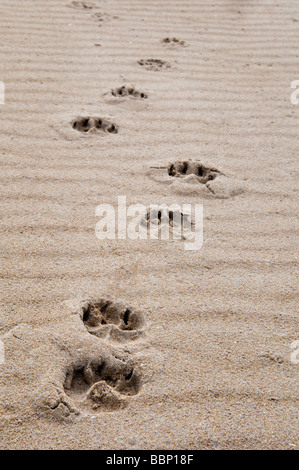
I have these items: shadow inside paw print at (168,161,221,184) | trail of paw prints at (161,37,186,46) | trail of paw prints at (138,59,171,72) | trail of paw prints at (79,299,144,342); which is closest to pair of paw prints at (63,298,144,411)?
trail of paw prints at (79,299,144,342)

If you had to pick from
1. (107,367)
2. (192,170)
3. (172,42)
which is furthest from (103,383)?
(172,42)

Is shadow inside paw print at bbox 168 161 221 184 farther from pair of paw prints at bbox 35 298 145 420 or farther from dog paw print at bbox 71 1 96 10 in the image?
dog paw print at bbox 71 1 96 10

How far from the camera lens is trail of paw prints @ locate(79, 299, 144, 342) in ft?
6.26

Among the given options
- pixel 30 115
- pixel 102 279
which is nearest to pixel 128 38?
pixel 30 115

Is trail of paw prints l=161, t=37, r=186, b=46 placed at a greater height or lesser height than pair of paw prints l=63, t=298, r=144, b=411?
greater

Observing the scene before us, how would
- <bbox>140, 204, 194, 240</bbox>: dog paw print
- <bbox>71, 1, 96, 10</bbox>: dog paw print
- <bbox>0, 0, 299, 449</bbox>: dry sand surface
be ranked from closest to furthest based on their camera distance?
<bbox>0, 0, 299, 449</bbox>: dry sand surface < <bbox>140, 204, 194, 240</bbox>: dog paw print < <bbox>71, 1, 96, 10</bbox>: dog paw print

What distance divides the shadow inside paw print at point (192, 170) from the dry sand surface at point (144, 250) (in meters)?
0.02

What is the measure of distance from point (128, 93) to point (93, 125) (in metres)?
0.51

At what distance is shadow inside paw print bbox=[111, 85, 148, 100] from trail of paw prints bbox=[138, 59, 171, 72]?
403 mm

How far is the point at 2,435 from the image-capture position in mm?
Answer: 1552

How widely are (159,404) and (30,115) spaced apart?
2042mm

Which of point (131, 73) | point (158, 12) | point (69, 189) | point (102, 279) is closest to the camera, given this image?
point (102, 279)

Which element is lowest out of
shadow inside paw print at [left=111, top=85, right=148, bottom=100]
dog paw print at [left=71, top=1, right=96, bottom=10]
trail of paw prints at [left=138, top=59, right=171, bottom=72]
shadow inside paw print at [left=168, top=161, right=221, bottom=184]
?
shadow inside paw print at [left=168, top=161, right=221, bottom=184]

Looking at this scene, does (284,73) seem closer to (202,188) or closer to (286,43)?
(286,43)
